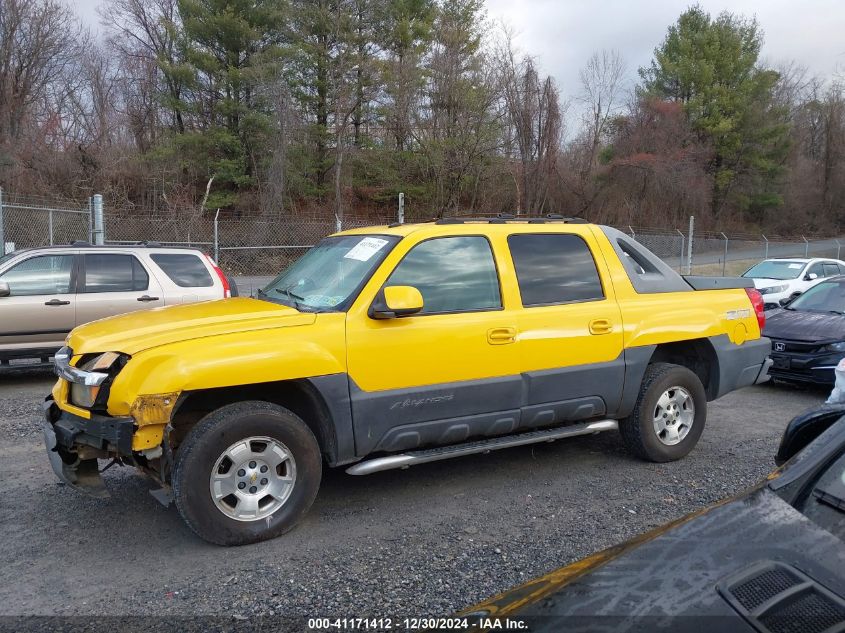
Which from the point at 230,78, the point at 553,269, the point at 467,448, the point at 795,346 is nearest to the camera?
the point at 467,448

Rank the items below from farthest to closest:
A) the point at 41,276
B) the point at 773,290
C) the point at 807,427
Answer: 1. the point at 773,290
2. the point at 41,276
3. the point at 807,427

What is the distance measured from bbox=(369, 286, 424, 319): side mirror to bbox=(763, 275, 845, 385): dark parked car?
5.58 metres

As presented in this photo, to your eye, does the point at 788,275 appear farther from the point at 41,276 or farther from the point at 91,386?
the point at 91,386

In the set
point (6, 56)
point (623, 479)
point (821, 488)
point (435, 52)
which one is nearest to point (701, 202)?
point (435, 52)

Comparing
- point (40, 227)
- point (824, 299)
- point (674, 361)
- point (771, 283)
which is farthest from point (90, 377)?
point (40, 227)

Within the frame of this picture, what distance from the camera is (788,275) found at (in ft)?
53.4

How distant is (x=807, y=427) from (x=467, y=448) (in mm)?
2121

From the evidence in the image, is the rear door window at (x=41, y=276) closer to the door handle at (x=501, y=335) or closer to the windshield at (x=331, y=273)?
the windshield at (x=331, y=273)

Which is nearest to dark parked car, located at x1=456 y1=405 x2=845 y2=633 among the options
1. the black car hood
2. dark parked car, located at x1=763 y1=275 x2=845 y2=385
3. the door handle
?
the door handle

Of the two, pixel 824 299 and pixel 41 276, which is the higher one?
pixel 41 276

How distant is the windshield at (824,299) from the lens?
8875 mm

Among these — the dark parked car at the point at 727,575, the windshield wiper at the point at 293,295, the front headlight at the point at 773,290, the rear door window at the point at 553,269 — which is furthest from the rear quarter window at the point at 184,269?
the front headlight at the point at 773,290

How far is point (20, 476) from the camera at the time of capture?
5004mm

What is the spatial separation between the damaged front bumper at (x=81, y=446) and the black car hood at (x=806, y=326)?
7.55m
